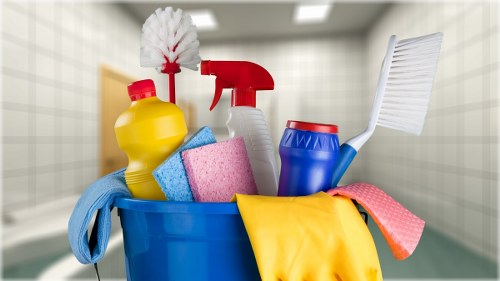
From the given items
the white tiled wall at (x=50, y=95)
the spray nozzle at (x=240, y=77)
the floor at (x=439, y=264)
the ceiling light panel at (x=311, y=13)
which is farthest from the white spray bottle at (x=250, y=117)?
the ceiling light panel at (x=311, y=13)

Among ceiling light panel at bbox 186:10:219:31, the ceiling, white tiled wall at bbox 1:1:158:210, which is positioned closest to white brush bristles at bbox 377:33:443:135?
white tiled wall at bbox 1:1:158:210

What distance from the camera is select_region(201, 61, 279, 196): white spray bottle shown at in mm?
354

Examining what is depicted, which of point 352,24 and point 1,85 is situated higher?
point 352,24

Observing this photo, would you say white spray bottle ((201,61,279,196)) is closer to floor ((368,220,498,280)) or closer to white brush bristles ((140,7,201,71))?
white brush bristles ((140,7,201,71))

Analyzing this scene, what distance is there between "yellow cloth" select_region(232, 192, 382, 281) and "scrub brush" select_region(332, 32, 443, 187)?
0.21 feet

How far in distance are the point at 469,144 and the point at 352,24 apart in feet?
6.31

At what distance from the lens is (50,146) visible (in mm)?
1733

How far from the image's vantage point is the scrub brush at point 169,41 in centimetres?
35

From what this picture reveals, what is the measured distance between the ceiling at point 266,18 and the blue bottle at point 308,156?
2511mm

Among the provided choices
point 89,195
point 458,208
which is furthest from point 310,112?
point 89,195

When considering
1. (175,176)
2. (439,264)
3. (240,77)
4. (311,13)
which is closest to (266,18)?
(311,13)

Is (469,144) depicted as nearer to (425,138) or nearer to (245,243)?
(425,138)

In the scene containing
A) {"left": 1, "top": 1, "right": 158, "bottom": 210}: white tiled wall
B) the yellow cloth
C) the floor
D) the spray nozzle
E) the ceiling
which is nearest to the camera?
the yellow cloth

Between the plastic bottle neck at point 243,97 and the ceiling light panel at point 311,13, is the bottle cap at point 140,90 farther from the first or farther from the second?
the ceiling light panel at point 311,13
